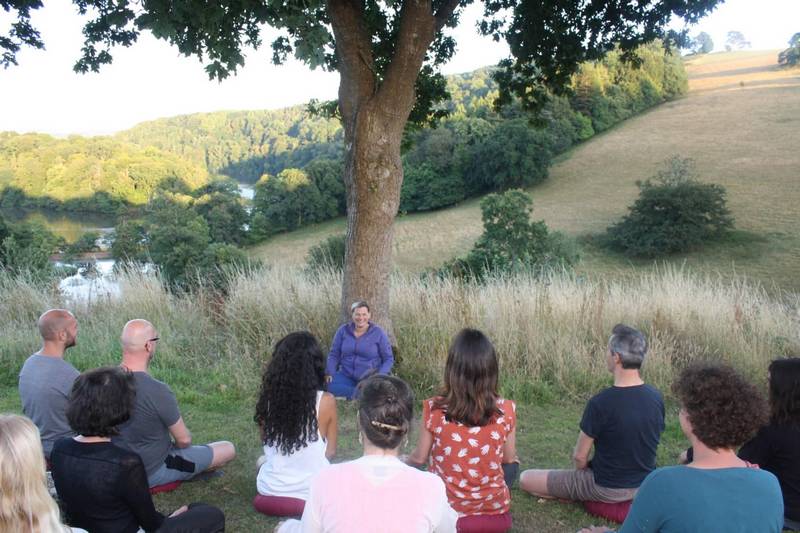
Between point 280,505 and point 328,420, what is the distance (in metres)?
0.56

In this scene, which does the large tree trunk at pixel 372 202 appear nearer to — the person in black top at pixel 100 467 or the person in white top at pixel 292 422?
the person in white top at pixel 292 422

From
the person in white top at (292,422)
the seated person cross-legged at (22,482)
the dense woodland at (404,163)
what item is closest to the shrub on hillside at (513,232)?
the person in white top at (292,422)

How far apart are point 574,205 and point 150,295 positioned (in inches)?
1987

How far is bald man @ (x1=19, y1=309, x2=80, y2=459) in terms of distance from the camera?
12.8 ft

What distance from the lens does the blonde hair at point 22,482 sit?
189 cm

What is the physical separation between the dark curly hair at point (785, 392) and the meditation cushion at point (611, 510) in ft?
3.24

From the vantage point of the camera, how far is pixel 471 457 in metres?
3.17

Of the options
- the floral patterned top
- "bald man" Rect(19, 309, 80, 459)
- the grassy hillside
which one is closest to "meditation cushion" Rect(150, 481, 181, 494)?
"bald man" Rect(19, 309, 80, 459)

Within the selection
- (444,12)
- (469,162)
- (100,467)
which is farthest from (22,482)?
(469,162)

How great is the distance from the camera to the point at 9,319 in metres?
8.03

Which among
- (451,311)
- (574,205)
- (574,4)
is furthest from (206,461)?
(574,205)

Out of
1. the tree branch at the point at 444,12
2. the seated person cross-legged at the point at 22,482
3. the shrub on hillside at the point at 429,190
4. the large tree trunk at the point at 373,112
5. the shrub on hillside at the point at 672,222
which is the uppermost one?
the tree branch at the point at 444,12

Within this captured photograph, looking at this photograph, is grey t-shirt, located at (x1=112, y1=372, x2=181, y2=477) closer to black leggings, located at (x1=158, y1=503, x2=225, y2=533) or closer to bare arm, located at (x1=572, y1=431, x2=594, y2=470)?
black leggings, located at (x1=158, y1=503, x2=225, y2=533)

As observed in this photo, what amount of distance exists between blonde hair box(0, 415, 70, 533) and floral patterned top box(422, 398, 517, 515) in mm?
1852
